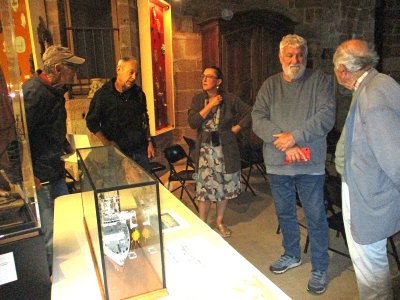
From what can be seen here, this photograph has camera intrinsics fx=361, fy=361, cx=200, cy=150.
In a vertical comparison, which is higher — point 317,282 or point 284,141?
point 284,141

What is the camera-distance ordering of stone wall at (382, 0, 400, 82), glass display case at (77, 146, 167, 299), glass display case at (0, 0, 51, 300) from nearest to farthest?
glass display case at (77, 146, 167, 299) → glass display case at (0, 0, 51, 300) → stone wall at (382, 0, 400, 82)

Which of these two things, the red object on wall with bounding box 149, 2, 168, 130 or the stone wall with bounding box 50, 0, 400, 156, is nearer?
the stone wall with bounding box 50, 0, 400, 156

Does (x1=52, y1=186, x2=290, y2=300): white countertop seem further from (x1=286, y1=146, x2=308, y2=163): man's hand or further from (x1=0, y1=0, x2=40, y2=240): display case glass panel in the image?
(x1=286, y1=146, x2=308, y2=163): man's hand

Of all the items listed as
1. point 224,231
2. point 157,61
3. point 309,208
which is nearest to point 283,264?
point 309,208

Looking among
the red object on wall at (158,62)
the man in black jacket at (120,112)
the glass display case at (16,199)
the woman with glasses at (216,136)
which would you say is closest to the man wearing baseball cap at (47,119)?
the glass display case at (16,199)

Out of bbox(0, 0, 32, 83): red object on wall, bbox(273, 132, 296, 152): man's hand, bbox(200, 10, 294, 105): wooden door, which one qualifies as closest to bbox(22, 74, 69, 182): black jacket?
bbox(273, 132, 296, 152): man's hand

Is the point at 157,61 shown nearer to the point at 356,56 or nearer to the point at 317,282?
the point at 356,56

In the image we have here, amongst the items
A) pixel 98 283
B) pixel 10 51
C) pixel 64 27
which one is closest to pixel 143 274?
pixel 98 283

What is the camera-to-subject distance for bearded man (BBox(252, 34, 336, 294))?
223cm

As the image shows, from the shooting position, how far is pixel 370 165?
5.82ft

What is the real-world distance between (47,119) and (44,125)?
0.14 feet

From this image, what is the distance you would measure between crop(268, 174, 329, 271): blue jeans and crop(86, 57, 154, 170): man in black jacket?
4.23 feet

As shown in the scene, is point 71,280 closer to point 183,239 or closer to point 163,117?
point 183,239

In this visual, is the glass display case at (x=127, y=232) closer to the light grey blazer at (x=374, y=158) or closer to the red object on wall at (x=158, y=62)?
the light grey blazer at (x=374, y=158)
